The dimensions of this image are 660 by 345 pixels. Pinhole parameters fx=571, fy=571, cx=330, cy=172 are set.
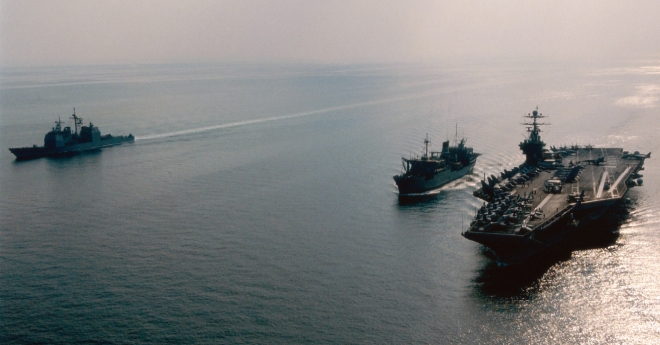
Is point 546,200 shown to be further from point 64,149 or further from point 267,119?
point 64,149

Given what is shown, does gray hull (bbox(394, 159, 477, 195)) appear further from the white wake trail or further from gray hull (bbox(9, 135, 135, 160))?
gray hull (bbox(9, 135, 135, 160))

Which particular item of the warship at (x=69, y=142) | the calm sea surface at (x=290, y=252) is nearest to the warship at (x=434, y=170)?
the calm sea surface at (x=290, y=252)

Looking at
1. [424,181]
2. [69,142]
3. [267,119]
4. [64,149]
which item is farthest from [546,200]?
[69,142]

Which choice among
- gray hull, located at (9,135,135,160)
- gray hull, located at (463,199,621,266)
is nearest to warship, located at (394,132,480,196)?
gray hull, located at (463,199,621,266)

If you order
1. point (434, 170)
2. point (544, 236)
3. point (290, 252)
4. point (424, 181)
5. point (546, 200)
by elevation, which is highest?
point (434, 170)

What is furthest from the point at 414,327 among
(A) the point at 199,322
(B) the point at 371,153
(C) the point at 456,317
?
(B) the point at 371,153
